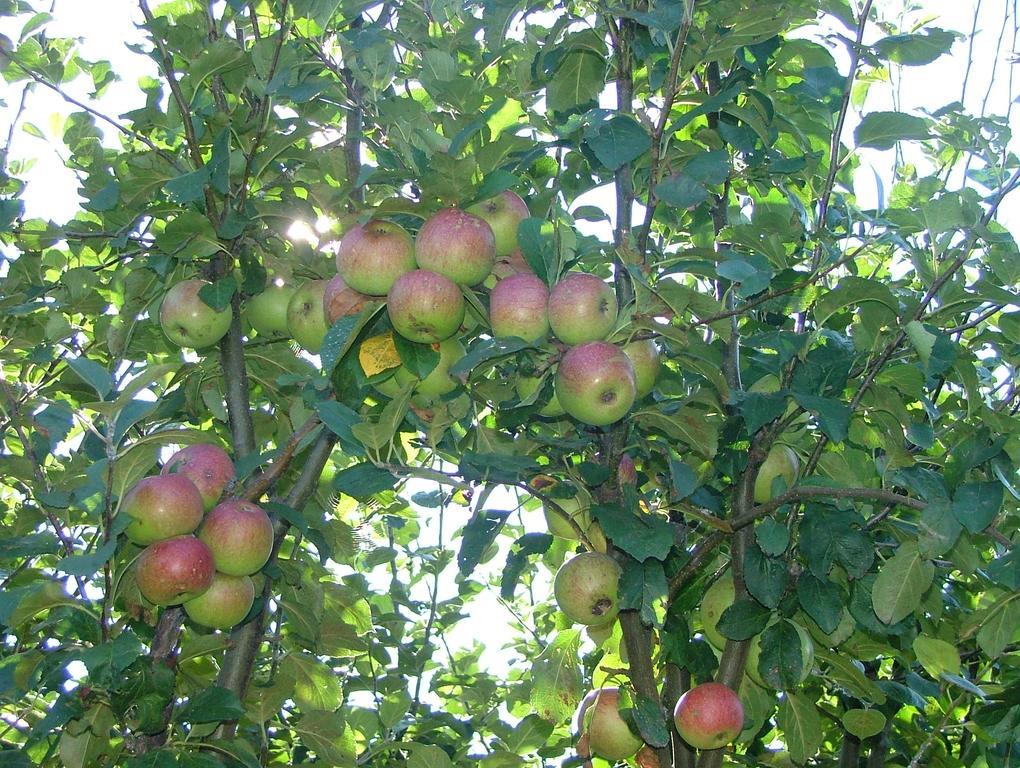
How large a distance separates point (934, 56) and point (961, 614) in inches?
55.8

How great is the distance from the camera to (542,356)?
1.85 meters

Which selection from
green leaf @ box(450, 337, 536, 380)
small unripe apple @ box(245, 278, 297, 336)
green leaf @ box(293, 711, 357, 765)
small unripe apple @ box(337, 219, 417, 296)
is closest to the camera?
green leaf @ box(450, 337, 536, 380)

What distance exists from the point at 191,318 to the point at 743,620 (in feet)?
4.25

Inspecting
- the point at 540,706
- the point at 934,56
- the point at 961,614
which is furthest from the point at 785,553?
the point at 934,56

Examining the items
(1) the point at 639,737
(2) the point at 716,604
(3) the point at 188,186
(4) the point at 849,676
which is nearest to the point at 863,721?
(4) the point at 849,676

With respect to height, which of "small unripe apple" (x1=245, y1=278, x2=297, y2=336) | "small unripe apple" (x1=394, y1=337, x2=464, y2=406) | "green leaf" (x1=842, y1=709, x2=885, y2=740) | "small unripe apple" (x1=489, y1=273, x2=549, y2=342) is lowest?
"green leaf" (x1=842, y1=709, x2=885, y2=740)

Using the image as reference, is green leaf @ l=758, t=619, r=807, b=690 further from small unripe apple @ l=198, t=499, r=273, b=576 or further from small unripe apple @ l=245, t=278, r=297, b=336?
small unripe apple @ l=245, t=278, r=297, b=336

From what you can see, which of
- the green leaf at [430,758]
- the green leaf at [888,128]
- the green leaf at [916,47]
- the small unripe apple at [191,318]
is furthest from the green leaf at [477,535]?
the green leaf at [916,47]

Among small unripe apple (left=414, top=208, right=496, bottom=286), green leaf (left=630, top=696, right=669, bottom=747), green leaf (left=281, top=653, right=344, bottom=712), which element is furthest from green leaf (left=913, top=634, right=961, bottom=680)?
green leaf (left=281, top=653, right=344, bottom=712)

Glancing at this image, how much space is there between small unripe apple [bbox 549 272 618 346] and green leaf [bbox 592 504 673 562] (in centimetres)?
33

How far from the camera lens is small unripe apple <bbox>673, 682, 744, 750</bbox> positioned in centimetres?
204

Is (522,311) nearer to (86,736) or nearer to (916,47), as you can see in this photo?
(916,47)

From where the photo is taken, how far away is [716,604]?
2311 mm

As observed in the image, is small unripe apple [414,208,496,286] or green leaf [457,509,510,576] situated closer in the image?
small unripe apple [414,208,496,286]
